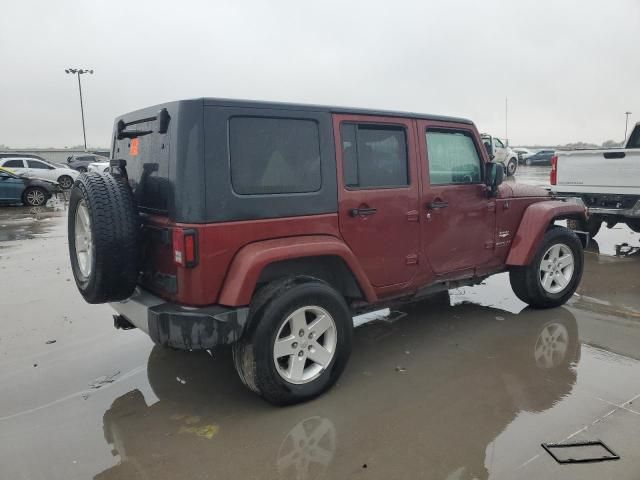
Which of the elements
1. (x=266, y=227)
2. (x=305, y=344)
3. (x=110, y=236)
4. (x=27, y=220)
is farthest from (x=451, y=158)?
(x=27, y=220)

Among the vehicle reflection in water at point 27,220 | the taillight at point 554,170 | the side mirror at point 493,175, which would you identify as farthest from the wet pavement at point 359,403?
the vehicle reflection in water at point 27,220

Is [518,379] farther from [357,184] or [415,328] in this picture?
[357,184]

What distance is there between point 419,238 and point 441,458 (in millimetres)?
1809

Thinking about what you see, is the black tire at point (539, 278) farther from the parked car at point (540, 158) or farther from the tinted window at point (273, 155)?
the parked car at point (540, 158)

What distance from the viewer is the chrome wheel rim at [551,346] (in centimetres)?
392

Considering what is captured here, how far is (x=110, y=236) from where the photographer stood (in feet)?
9.99

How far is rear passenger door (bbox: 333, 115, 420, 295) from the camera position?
11.8 feet

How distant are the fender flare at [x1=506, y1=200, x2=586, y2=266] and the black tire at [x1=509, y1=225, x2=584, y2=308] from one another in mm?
126

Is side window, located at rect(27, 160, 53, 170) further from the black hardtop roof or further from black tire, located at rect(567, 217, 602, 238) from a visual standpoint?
the black hardtop roof

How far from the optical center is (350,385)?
360 centimetres

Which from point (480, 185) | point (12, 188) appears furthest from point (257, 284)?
point (12, 188)

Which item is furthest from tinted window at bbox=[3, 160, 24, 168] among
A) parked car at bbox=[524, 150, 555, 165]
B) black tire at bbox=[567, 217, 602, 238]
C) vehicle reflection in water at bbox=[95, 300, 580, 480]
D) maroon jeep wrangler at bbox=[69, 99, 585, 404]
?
parked car at bbox=[524, 150, 555, 165]

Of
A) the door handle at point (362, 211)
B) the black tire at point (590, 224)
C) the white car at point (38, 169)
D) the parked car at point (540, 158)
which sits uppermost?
the parked car at point (540, 158)

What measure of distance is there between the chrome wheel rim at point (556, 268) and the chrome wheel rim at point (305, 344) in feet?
8.93
